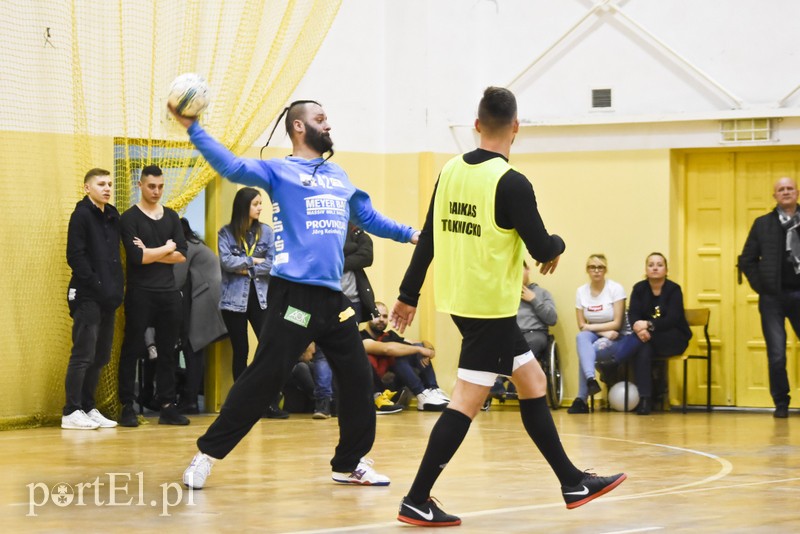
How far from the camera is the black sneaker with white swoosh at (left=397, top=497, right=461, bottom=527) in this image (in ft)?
16.4

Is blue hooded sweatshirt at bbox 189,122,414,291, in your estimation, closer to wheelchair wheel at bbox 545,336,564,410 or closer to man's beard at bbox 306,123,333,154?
man's beard at bbox 306,123,333,154

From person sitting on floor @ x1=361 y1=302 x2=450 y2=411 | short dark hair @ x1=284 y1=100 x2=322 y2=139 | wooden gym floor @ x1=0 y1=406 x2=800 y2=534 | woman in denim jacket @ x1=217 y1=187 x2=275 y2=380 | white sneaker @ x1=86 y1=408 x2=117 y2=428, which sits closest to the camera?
wooden gym floor @ x1=0 y1=406 x2=800 y2=534

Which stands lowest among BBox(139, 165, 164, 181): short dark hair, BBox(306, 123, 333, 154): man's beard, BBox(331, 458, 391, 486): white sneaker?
BBox(331, 458, 391, 486): white sneaker

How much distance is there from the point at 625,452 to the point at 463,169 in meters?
3.44

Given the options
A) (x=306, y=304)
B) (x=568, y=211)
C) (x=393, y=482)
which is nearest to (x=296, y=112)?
(x=306, y=304)

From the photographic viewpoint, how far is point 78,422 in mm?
9555

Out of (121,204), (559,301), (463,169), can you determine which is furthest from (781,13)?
(463,169)

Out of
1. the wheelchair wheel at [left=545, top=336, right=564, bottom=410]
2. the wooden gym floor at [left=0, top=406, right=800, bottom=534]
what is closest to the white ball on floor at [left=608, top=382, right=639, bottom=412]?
the wheelchair wheel at [left=545, top=336, right=564, bottom=410]

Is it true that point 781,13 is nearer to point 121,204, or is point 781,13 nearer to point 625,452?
point 625,452

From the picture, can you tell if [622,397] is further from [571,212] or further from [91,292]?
[91,292]

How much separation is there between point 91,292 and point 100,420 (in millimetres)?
1061

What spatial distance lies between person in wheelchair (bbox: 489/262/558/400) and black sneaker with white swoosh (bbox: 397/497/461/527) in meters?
6.67

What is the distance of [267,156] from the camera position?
11.5 m

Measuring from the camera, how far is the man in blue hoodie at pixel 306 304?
596 cm
